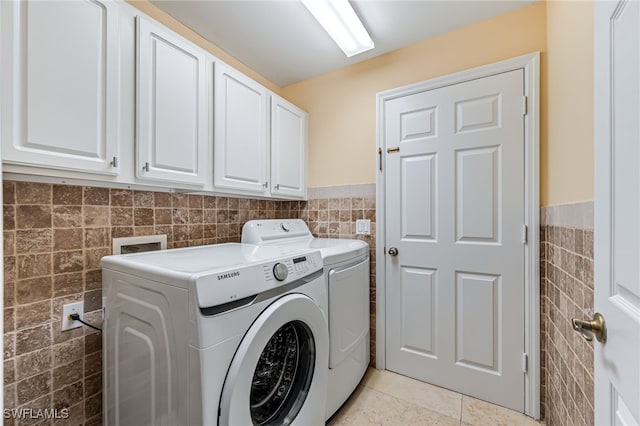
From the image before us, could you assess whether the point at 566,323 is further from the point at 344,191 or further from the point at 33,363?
the point at 33,363

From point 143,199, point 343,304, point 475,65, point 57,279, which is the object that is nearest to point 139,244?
point 143,199

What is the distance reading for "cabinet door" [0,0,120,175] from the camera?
89 centimetres

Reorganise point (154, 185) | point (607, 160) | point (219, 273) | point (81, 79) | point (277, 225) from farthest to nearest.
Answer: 1. point (277, 225)
2. point (154, 185)
3. point (81, 79)
4. point (219, 273)
5. point (607, 160)

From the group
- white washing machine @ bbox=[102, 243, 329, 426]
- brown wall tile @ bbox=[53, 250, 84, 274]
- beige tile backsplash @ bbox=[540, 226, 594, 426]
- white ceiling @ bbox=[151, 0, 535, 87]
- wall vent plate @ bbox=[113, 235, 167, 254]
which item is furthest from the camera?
white ceiling @ bbox=[151, 0, 535, 87]

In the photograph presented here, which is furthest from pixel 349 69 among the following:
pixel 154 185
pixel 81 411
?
pixel 81 411

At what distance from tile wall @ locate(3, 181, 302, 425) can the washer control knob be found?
0.94 meters

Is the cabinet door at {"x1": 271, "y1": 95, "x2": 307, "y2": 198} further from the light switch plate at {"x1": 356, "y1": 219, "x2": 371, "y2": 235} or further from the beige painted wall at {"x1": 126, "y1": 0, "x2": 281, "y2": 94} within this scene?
the light switch plate at {"x1": 356, "y1": 219, "x2": 371, "y2": 235}

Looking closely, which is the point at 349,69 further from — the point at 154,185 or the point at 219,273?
the point at 219,273

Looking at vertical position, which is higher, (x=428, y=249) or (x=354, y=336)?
(x=428, y=249)

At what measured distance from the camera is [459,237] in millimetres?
1788

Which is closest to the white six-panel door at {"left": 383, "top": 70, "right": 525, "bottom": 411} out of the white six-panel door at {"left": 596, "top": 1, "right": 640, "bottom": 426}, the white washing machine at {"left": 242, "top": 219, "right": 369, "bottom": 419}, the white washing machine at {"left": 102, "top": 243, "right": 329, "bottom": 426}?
the white washing machine at {"left": 242, "top": 219, "right": 369, "bottom": 419}

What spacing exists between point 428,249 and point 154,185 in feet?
5.75

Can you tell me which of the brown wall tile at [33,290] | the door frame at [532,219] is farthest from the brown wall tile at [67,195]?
the door frame at [532,219]

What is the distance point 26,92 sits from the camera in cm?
91
